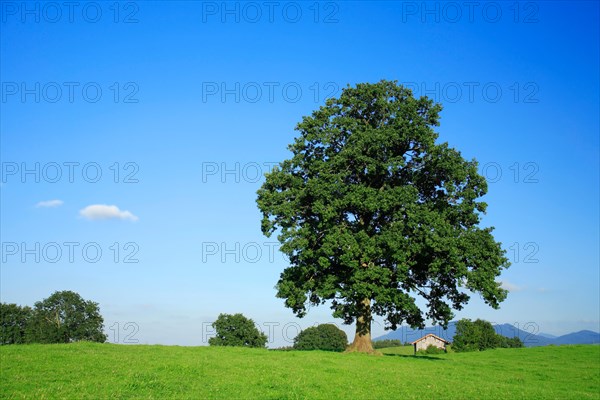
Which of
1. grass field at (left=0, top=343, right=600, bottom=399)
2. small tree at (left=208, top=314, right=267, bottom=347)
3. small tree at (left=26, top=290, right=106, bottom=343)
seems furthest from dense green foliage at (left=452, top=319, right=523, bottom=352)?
grass field at (left=0, top=343, right=600, bottom=399)

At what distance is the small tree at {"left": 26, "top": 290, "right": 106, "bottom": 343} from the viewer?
96750mm

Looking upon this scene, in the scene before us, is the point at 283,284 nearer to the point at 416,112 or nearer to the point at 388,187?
the point at 388,187

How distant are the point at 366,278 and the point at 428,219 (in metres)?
6.36

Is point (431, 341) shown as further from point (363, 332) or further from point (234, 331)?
point (363, 332)

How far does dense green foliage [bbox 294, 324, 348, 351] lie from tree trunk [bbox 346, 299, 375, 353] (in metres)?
111

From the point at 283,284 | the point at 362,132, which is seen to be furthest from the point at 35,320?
the point at 362,132

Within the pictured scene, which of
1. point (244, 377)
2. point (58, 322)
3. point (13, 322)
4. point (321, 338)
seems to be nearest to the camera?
point (244, 377)

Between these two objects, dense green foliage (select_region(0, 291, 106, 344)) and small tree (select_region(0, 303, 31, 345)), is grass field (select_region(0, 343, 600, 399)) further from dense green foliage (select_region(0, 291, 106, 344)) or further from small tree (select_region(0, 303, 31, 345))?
small tree (select_region(0, 303, 31, 345))

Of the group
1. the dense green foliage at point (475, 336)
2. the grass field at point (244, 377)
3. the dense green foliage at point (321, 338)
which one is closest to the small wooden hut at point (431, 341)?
the dense green foliage at point (475, 336)

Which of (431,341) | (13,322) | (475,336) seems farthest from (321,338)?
(13,322)

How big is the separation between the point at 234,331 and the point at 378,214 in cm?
7983

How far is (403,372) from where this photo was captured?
99.0 ft

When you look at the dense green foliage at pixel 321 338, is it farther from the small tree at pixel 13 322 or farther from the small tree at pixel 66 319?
the small tree at pixel 13 322

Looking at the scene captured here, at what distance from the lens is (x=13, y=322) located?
4149 inches
